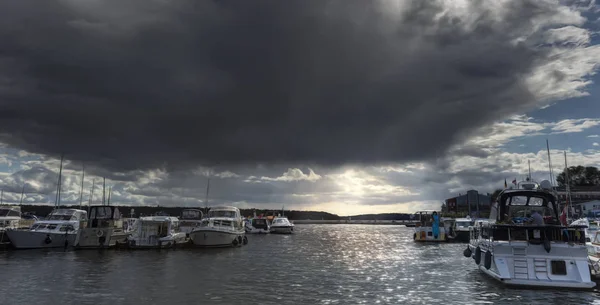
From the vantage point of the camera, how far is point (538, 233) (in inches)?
883

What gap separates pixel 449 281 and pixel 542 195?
8223 mm

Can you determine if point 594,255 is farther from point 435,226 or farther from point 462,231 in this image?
point 462,231

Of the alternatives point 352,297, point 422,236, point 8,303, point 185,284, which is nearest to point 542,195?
point 352,297

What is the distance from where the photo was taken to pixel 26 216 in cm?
8238

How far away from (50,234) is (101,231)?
5094mm

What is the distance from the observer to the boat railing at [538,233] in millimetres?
21812

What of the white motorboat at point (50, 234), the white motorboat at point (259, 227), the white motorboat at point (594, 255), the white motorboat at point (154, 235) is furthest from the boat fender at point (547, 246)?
the white motorboat at point (259, 227)

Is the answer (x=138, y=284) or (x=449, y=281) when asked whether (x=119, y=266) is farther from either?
(x=449, y=281)

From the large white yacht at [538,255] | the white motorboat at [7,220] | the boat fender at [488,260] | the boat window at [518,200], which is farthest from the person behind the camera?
the white motorboat at [7,220]

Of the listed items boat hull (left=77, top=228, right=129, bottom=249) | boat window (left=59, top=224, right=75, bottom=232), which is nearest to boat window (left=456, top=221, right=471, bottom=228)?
boat hull (left=77, top=228, right=129, bottom=249)

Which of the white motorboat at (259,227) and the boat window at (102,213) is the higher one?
the boat window at (102,213)

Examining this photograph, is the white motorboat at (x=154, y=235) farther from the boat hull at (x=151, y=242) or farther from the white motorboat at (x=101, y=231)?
the white motorboat at (x=101, y=231)

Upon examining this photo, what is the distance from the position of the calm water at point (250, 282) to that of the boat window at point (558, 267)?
1.07m

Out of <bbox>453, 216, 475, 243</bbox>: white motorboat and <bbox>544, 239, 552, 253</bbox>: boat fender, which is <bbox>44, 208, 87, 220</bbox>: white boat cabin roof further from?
<bbox>453, 216, 475, 243</bbox>: white motorboat
